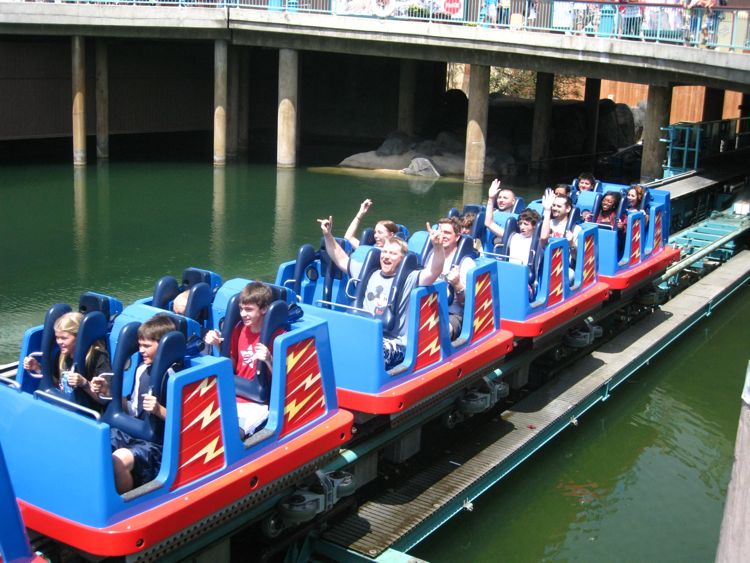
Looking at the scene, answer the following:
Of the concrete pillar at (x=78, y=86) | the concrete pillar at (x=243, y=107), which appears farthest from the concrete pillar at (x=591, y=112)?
the concrete pillar at (x=78, y=86)

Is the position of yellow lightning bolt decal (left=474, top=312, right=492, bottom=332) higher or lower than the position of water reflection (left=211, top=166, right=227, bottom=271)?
higher

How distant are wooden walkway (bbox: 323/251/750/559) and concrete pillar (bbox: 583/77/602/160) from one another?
1599 centimetres

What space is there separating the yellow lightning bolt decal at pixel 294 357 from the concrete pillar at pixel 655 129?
1437 centimetres

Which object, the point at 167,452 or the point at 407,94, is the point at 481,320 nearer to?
the point at 167,452

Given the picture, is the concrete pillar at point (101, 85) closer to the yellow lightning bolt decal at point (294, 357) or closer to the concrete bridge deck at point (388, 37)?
the concrete bridge deck at point (388, 37)

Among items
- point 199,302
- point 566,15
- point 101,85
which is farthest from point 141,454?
point 101,85

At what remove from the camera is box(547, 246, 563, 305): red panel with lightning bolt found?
7344 mm

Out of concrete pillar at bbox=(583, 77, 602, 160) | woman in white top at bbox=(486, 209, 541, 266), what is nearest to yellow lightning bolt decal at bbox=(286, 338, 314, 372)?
woman in white top at bbox=(486, 209, 541, 266)

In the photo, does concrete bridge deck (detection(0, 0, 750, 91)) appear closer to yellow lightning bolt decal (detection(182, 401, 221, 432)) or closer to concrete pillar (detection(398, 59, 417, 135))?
concrete pillar (detection(398, 59, 417, 135))

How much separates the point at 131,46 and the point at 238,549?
20.4 metres

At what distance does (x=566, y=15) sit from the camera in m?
16.9

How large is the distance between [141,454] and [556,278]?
13.7 feet

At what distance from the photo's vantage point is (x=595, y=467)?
22.6 ft

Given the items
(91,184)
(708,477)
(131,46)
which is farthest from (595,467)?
(131,46)
